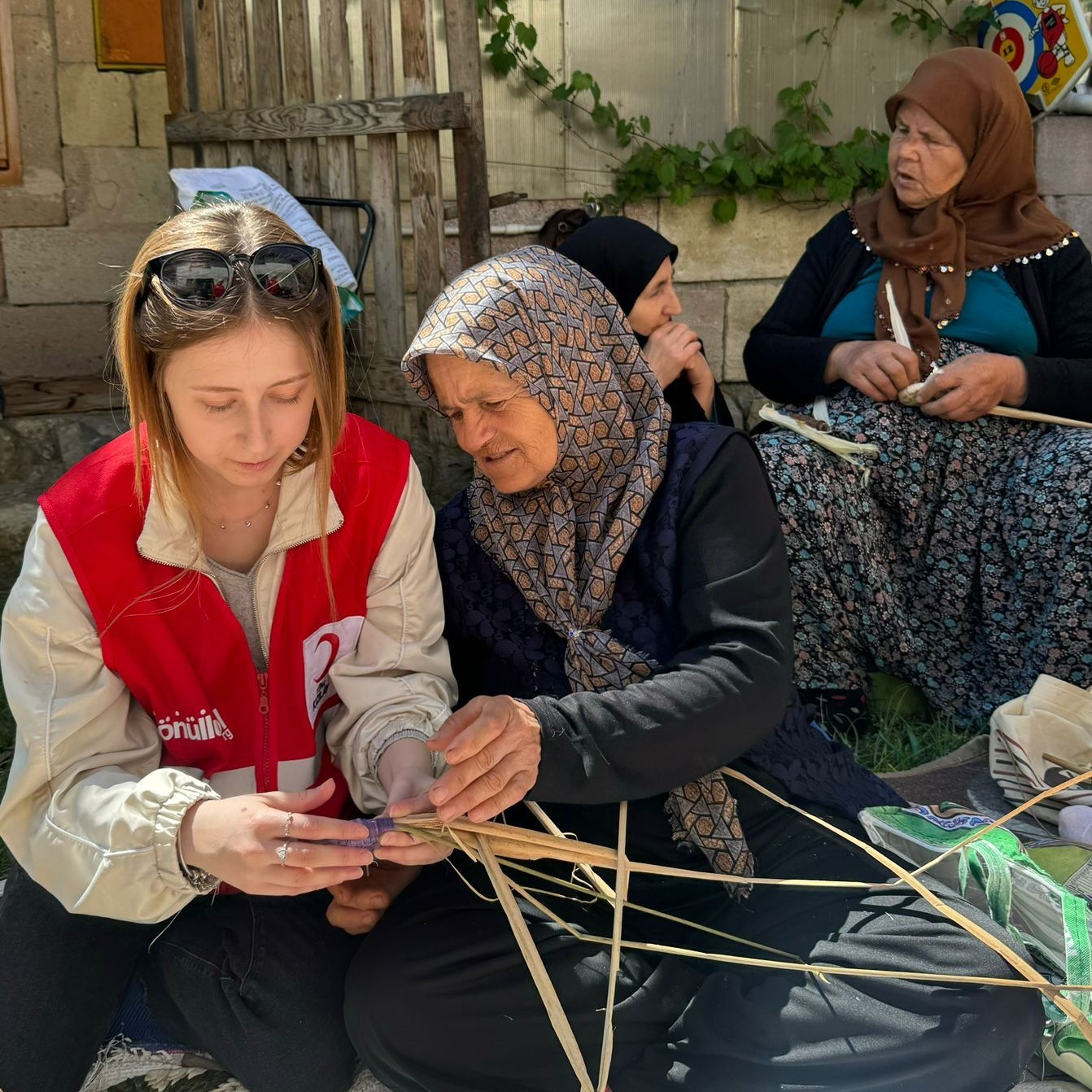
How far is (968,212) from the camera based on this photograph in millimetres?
3697

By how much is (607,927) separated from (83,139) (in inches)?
174

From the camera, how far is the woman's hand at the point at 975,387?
134 inches

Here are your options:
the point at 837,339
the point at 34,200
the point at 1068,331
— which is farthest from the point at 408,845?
the point at 34,200

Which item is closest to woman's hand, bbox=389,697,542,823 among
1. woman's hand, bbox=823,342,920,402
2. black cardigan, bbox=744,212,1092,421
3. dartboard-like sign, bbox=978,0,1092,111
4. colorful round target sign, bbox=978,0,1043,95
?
woman's hand, bbox=823,342,920,402

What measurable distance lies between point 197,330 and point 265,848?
0.76m

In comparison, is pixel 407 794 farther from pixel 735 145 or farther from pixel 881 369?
pixel 735 145

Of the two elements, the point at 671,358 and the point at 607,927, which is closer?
the point at 607,927

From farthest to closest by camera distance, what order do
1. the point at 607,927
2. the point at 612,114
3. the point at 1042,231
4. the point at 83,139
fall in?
the point at 612,114 < the point at 83,139 < the point at 1042,231 < the point at 607,927

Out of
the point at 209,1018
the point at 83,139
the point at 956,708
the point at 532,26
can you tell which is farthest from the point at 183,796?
the point at 532,26

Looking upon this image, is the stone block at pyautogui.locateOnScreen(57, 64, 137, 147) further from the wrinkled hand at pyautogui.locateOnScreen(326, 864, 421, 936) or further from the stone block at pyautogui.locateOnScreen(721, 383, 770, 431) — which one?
the wrinkled hand at pyautogui.locateOnScreen(326, 864, 421, 936)

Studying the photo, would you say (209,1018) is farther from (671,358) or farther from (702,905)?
(671,358)

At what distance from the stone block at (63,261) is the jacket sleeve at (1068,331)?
139 inches

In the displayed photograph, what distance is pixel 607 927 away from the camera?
2107 mm

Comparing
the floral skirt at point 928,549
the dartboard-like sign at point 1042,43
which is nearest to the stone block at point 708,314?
the dartboard-like sign at point 1042,43
